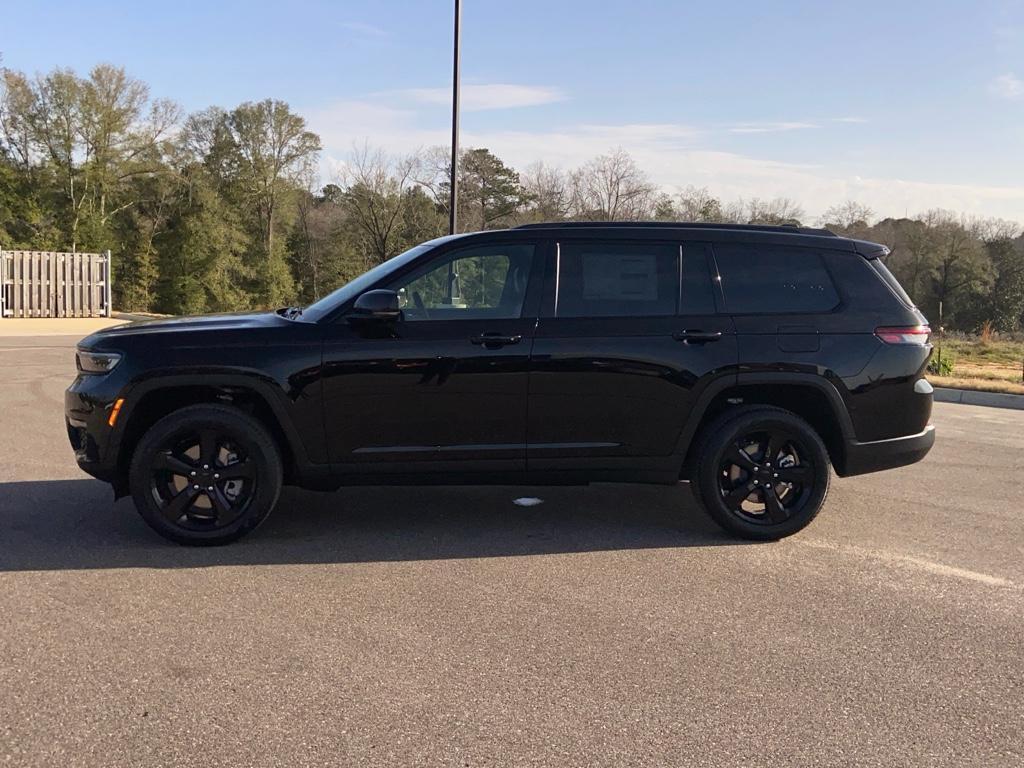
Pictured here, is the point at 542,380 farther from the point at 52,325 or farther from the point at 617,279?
the point at 52,325

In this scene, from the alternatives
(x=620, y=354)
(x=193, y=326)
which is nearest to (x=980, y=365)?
(x=620, y=354)

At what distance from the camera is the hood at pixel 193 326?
191 inches

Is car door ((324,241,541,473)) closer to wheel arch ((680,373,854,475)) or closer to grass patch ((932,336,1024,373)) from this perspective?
wheel arch ((680,373,854,475))

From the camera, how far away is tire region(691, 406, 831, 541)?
5.04 m

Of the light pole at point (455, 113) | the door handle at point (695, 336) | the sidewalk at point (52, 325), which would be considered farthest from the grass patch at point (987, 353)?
the sidewalk at point (52, 325)

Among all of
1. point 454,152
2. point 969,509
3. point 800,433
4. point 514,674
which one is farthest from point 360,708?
point 454,152

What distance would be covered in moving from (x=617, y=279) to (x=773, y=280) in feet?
3.25

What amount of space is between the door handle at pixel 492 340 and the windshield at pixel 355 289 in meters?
0.66

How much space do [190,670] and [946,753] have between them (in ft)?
9.16

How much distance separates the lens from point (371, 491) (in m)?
6.18

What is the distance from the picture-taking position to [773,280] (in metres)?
5.18

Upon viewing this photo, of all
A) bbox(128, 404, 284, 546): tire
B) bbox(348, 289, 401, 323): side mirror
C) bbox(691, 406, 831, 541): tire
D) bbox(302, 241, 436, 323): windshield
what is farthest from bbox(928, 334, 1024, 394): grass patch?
bbox(128, 404, 284, 546): tire

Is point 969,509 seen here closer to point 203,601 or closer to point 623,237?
point 623,237

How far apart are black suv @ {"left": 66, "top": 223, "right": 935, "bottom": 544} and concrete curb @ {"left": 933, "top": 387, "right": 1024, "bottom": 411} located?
9662 millimetres
